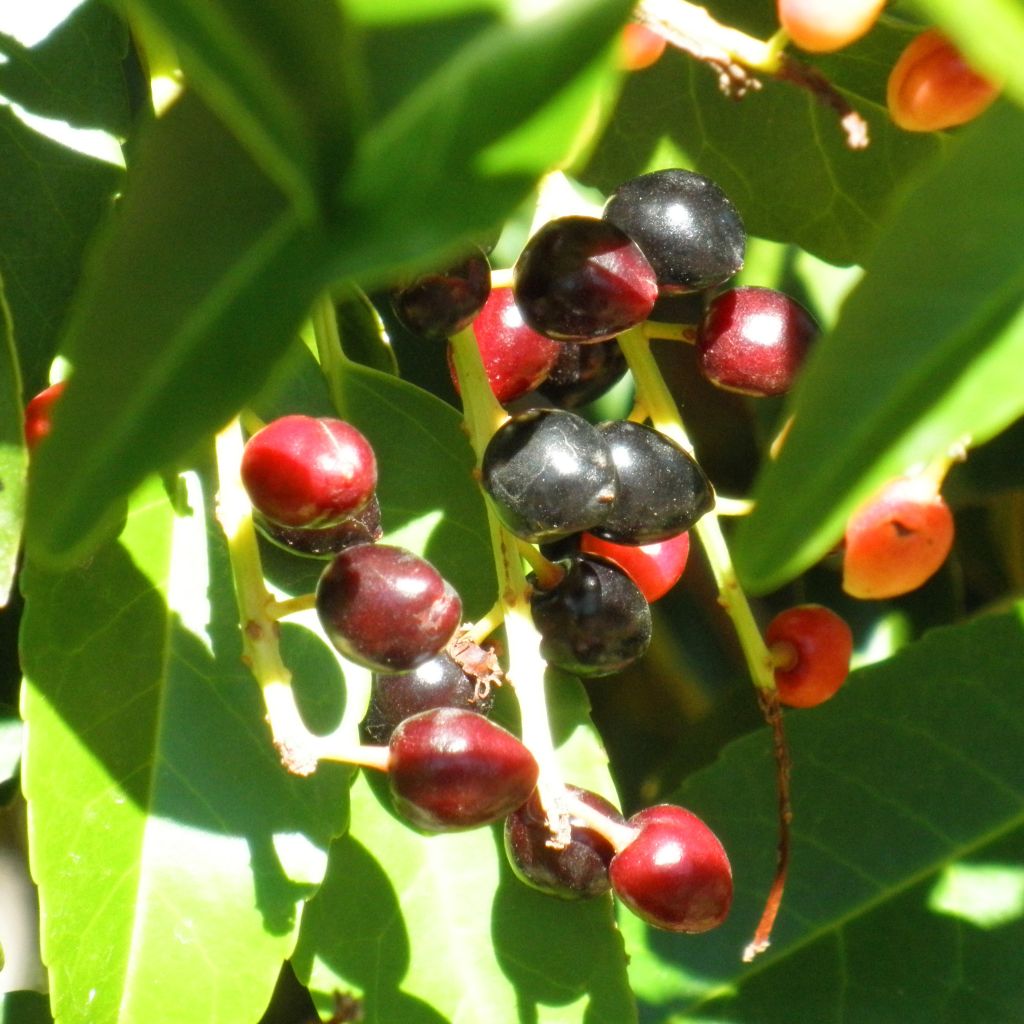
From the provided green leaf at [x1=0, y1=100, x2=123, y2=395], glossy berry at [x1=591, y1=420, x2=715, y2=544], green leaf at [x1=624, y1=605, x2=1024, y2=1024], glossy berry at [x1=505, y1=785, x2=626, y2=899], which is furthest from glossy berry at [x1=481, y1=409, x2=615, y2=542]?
green leaf at [x1=624, y1=605, x2=1024, y2=1024]

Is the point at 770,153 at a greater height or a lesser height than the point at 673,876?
greater

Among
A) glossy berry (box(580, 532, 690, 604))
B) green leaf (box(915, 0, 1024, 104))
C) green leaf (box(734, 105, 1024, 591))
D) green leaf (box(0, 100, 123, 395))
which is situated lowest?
glossy berry (box(580, 532, 690, 604))

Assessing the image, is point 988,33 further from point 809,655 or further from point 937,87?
point 809,655

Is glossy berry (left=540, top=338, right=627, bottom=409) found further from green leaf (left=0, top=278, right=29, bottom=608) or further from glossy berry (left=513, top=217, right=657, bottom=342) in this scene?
green leaf (left=0, top=278, right=29, bottom=608)

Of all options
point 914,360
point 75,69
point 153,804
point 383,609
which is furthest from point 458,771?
point 75,69

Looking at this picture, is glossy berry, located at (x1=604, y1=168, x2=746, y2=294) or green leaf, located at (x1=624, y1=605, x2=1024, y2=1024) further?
green leaf, located at (x1=624, y1=605, x2=1024, y2=1024)

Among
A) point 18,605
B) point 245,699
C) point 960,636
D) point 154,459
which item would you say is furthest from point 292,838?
point 960,636

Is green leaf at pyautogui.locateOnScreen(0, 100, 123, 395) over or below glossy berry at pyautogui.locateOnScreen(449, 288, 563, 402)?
over

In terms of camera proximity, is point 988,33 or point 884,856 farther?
point 884,856

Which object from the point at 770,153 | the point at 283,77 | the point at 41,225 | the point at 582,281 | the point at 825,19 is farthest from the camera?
the point at 770,153
